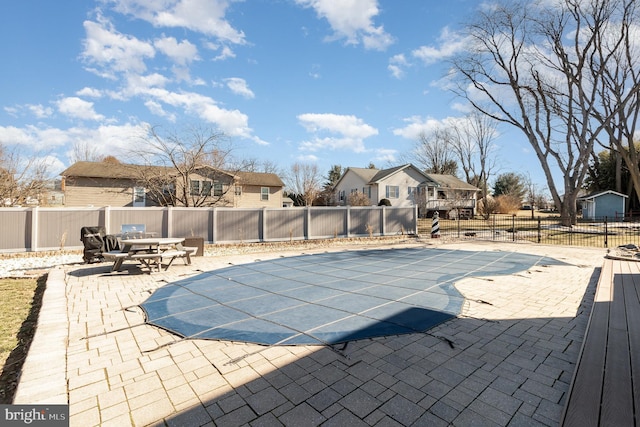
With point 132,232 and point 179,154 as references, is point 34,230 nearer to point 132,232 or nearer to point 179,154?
point 132,232

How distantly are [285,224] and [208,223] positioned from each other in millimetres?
3586

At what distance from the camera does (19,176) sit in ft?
49.7

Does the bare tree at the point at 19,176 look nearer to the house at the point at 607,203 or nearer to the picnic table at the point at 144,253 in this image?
the picnic table at the point at 144,253

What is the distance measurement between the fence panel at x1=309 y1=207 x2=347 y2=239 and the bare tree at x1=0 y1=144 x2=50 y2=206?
14463mm

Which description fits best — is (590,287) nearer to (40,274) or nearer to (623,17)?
(40,274)

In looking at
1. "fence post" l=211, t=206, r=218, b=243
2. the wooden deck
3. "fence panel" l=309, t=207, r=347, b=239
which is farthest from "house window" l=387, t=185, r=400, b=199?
the wooden deck

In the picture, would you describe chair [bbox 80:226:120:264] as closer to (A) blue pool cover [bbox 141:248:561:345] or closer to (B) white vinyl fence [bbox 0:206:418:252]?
(B) white vinyl fence [bbox 0:206:418:252]

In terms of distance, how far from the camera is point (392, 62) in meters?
14.8

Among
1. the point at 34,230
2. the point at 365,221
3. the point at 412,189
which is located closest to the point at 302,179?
the point at 412,189

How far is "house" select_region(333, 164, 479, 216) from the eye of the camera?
32.0 m

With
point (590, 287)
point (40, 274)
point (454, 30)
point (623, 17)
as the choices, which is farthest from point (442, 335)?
point (623, 17)

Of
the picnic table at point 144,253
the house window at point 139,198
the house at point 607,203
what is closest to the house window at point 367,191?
the house window at point 139,198

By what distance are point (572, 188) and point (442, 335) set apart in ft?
81.7

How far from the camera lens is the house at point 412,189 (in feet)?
105
